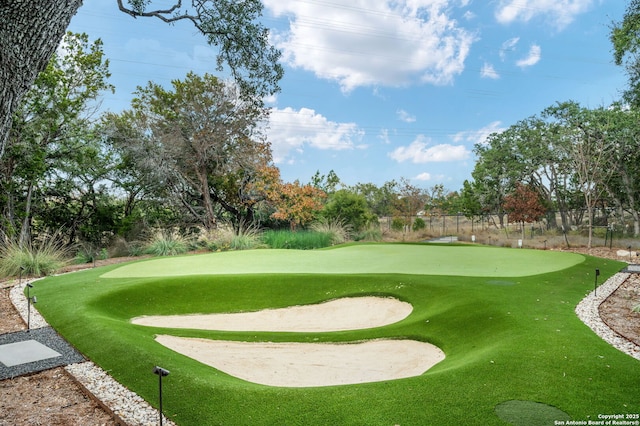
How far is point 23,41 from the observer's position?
2441mm

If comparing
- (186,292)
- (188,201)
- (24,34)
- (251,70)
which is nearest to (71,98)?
(188,201)

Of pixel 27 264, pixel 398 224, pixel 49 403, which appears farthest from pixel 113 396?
pixel 398 224

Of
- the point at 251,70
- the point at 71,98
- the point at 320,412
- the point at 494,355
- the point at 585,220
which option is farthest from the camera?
the point at 585,220

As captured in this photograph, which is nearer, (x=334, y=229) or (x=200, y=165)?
(x=334, y=229)

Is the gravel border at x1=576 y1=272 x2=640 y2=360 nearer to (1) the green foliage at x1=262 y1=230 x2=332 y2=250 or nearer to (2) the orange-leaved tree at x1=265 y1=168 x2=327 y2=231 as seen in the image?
(1) the green foliage at x1=262 y1=230 x2=332 y2=250

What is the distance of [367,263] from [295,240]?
6.54m

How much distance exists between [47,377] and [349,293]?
558 cm

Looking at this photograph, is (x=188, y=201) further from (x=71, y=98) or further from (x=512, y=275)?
(x=512, y=275)

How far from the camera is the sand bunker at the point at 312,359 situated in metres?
5.16

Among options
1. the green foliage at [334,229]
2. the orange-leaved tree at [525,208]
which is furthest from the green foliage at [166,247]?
the orange-leaved tree at [525,208]

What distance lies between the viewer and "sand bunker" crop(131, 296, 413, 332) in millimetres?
7676

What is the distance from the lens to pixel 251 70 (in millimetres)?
5980

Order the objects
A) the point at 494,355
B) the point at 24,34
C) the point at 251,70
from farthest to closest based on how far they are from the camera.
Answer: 1. the point at 251,70
2. the point at 494,355
3. the point at 24,34

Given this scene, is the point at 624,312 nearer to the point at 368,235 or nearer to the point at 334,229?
the point at 334,229
